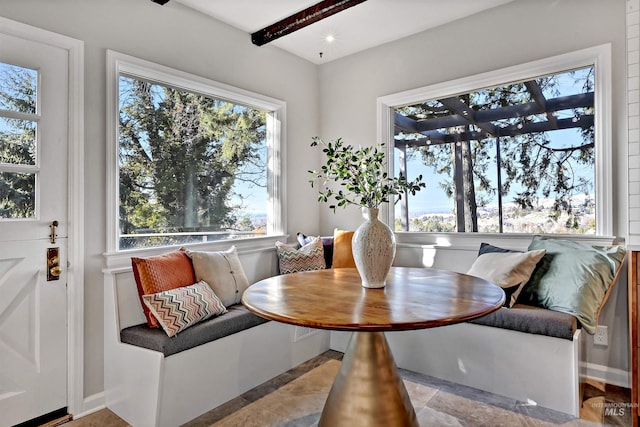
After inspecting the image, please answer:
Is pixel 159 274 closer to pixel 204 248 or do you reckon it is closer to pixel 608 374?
pixel 204 248

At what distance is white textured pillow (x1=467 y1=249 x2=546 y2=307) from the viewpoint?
2.36m

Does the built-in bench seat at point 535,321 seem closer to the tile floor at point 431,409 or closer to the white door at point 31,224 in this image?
the tile floor at point 431,409

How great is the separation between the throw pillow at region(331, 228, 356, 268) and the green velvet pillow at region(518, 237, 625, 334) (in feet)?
4.45

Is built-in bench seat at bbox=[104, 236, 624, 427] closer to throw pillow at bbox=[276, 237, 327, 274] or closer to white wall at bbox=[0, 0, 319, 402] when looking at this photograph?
white wall at bbox=[0, 0, 319, 402]

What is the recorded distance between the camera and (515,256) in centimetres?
248

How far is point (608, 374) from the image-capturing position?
247cm

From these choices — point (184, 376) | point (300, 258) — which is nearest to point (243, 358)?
point (184, 376)

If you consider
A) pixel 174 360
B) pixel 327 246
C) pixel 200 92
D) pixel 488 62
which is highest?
pixel 488 62

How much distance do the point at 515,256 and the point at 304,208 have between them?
6.76 ft

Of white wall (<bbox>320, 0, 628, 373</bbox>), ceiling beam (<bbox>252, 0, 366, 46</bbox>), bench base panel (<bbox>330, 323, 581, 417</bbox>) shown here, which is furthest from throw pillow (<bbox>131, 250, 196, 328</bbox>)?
ceiling beam (<bbox>252, 0, 366, 46</bbox>)

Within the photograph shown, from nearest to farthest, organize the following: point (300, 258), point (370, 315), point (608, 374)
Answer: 1. point (370, 315)
2. point (608, 374)
3. point (300, 258)

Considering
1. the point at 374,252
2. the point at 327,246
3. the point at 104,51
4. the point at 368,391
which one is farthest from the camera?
the point at 327,246

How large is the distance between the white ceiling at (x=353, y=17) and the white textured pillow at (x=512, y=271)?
77.1 inches

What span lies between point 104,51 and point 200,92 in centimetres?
75
